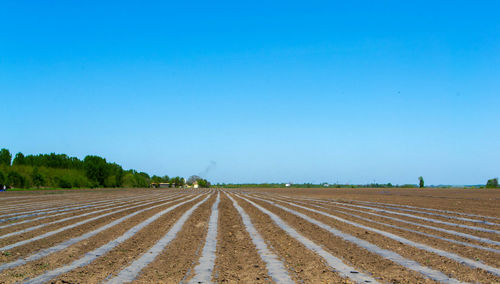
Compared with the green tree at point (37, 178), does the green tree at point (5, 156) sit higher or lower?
higher

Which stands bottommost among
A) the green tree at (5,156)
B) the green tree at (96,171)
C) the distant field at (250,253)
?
the distant field at (250,253)

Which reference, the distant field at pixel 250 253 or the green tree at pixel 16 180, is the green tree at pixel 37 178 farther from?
the distant field at pixel 250 253

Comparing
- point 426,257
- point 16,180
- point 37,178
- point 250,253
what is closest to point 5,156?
point 37,178

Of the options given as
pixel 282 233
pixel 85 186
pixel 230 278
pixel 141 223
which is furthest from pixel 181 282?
pixel 85 186

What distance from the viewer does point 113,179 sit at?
5359 inches

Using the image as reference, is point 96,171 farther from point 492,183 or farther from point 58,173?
point 492,183

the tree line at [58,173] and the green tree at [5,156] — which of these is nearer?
the tree line at [58,173]

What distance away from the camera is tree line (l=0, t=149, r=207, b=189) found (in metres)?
88.0

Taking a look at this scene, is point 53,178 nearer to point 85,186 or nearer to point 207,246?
point 85,186

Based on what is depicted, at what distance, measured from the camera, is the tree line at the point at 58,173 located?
87994mm

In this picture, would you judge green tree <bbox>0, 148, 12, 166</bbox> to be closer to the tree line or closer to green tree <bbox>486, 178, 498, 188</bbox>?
the tree line

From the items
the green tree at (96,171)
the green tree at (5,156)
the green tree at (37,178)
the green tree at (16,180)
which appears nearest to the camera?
the green tree at (16,180)

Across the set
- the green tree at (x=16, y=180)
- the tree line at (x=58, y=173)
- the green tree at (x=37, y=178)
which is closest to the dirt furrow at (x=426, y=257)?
the tree line at (x=58, y=173)

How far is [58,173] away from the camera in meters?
105
